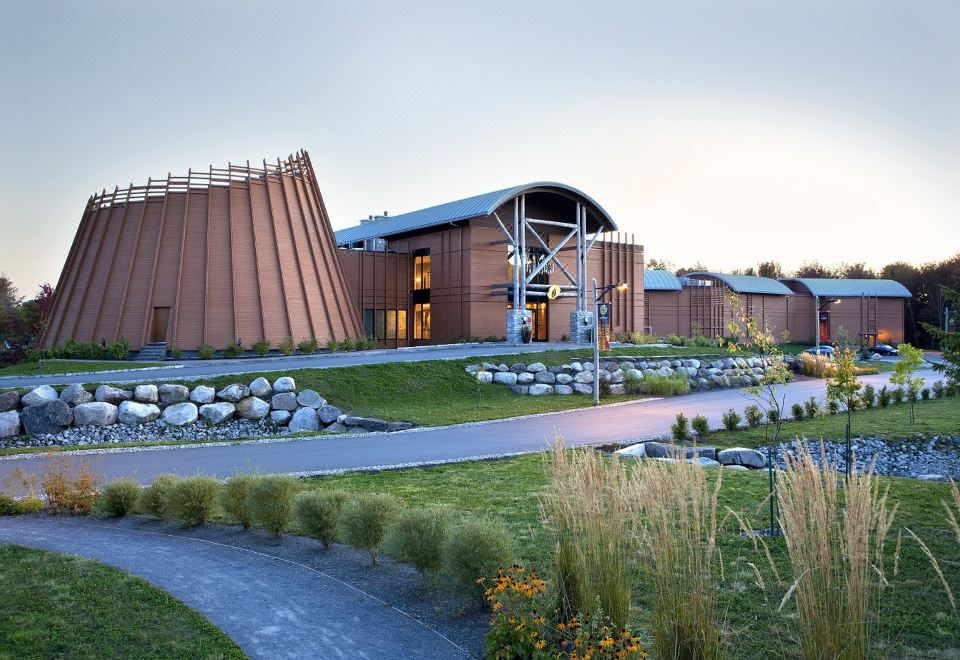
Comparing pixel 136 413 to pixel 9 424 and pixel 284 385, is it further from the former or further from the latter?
pixel 284 385

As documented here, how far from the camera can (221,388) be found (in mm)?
19516

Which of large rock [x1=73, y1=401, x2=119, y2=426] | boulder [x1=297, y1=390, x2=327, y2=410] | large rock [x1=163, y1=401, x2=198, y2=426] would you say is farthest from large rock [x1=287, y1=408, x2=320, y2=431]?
large rock [x1=73, y1=401, x2=119, y2=426]

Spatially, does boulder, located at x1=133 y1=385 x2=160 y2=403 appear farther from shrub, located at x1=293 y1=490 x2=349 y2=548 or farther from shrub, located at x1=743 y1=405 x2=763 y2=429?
shrub, located at x1=743 y1=405 x2=763 y2=429

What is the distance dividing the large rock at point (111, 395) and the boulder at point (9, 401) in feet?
5.54

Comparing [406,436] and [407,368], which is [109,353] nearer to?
[407,368]

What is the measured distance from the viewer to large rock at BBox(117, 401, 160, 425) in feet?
57.7

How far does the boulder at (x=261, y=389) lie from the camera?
64.4 ft

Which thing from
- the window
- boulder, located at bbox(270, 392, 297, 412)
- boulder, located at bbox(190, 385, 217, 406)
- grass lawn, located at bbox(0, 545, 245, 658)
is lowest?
grass lawn, located at bbox(0, 545, 245, 658)

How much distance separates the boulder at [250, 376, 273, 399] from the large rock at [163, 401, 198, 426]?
5.64ft

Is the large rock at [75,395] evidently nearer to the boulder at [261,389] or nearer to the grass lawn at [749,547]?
the boulder at [261,389]

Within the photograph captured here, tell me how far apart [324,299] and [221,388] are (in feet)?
39.2

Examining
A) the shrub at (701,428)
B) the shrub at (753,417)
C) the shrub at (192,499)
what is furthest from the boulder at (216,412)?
the shrub at (753,417)

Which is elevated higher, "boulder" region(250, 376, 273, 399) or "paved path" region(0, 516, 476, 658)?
"boulder" region(250, 376, 273, 399)

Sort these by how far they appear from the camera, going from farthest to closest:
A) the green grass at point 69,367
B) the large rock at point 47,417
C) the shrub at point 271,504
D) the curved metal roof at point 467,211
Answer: the curved metal roof at point 467,211, the green grass at point 69,367, the large rock at point 47,417, the shrub at point 271,504
